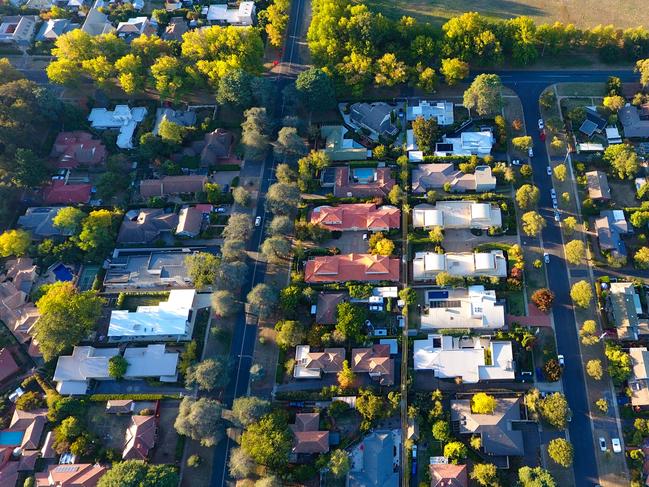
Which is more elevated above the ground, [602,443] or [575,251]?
[575,251]

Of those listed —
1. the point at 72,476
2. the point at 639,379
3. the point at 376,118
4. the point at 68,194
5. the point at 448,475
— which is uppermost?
the point at 376,118

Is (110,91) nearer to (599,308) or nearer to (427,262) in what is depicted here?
(427,262)

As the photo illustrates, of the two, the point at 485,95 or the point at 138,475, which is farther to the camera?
the point at 485,95

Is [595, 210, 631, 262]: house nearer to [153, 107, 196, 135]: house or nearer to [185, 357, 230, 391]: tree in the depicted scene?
[185, 357, 230, 391]: tree

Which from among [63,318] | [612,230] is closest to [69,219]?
[63,318]

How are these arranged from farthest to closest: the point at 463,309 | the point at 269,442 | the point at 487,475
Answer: the point at 463,309 → the point at 269,442 → the point at 487,475

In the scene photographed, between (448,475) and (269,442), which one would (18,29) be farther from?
(448,475)

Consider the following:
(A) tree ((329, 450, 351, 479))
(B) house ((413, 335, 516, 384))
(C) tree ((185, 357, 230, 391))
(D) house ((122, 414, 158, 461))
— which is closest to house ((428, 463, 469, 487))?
(A) tree ((329, 450, 351, 479))

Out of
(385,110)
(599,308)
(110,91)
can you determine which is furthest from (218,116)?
(599,308)
